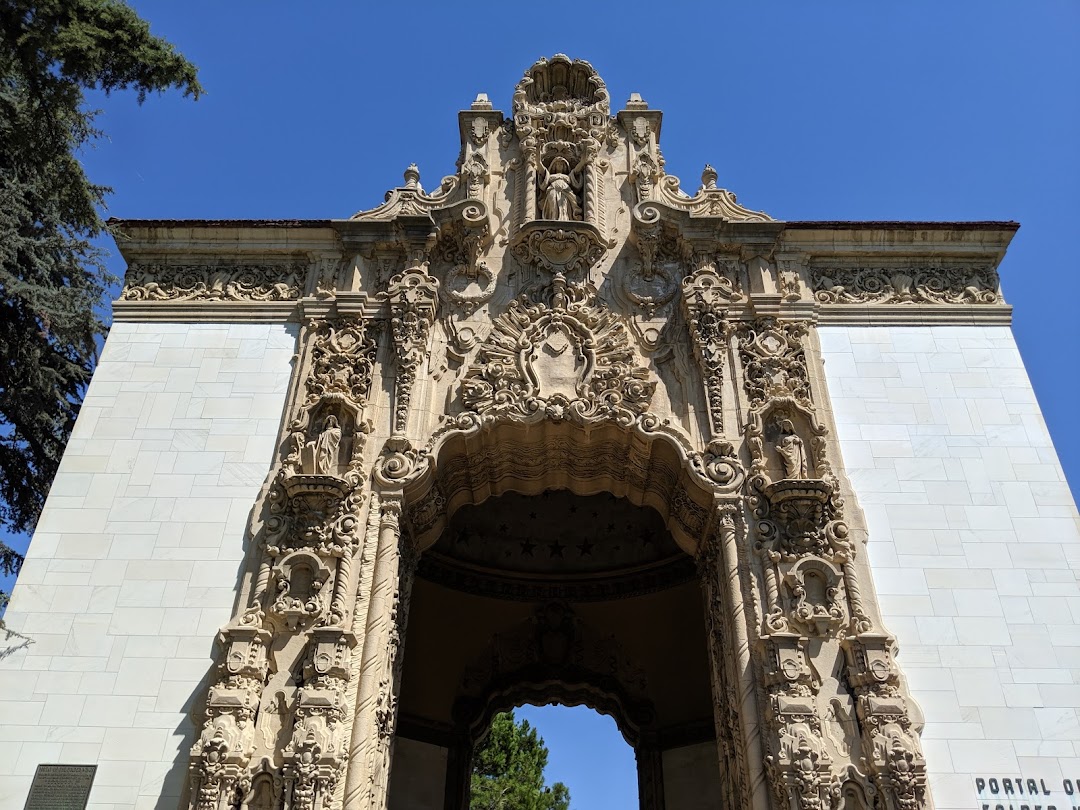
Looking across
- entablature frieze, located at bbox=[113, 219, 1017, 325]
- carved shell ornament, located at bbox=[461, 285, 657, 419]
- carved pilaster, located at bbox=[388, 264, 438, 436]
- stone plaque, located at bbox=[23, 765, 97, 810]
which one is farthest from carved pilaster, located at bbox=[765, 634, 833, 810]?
stone plaque, located at bbox=[23, 765, 97, 810]

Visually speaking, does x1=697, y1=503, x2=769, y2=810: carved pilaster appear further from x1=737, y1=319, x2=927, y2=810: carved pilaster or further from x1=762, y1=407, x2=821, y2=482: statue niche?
x1=762, y1=407, x2=821, y2=482: statue niche

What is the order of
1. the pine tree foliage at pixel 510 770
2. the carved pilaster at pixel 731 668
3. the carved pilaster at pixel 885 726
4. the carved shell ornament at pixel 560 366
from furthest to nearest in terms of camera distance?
1. the pine tree foliage at pixel 510 770
2. the carved shell ornament at pixel 560 366
3. the carved pilaster at pixel 731 668
4. the carved pilaster at pixel 885 726

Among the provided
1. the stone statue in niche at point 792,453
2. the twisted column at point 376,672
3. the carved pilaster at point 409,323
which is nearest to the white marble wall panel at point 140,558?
the carved pilaster at point 409,323

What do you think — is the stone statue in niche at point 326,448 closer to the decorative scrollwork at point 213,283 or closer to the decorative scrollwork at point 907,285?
the decorative scrollwork at point 213,283

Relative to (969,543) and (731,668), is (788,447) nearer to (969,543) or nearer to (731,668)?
(969,543)

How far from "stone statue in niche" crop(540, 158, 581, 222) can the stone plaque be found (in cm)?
907

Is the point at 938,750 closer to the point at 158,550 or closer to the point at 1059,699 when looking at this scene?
the point at 1059,699

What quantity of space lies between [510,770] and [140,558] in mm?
23518

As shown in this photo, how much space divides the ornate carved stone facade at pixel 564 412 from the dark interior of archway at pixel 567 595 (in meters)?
5.18

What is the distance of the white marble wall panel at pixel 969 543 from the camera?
943 cm

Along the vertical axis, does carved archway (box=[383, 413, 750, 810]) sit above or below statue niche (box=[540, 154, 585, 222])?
below

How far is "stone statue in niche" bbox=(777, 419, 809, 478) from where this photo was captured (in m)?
11.0

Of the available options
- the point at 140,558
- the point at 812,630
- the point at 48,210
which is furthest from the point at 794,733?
the point at 48,210

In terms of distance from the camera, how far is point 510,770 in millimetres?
31297
